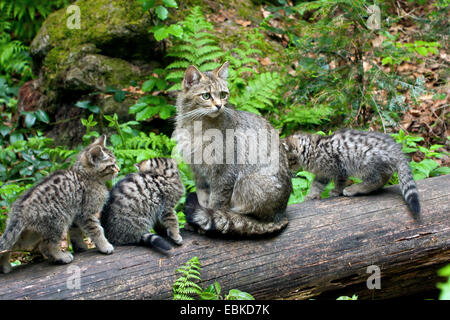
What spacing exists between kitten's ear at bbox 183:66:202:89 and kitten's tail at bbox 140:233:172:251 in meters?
1.87

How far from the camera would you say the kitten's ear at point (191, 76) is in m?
5.14

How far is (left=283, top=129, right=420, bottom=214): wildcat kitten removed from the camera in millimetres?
5203

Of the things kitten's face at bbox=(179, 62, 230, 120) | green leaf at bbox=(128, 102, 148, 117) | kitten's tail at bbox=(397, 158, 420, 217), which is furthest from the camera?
green leaf at bbox=(128, 102, 148, 117)

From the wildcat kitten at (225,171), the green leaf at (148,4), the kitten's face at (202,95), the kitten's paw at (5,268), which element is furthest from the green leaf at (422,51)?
the kitten's paw at (5,268)

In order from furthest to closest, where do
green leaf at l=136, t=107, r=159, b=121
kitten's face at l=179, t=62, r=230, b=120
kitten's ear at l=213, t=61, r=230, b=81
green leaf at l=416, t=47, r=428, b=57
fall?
green leaf at l=136, t=107, r=159, b=121 → green leaf at l=416, t=47, r=428, b=57 → kitten's ear at l=213, t=61, r=230, b=81 → kitten's face at l=179, t=62, r=230, b=120

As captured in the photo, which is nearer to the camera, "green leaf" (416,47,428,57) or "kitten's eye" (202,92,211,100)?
"kitten's eye" (202,92,211,100)

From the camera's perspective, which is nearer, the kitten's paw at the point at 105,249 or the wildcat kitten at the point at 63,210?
the wildcat kitten at the point at 63,210

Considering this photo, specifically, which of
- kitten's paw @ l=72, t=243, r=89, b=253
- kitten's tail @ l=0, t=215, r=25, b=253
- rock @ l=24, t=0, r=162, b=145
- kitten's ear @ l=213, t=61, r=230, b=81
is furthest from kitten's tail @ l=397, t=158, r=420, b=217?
rock @ l=24, t=0, r=162, b=145

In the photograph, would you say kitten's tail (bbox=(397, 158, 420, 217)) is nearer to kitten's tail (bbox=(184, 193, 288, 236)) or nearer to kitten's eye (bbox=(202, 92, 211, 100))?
kitten's tail (bbox=(184, 193, 288, 236))

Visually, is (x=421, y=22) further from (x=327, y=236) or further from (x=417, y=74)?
(x=327, y=236)

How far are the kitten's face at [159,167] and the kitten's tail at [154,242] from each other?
29.3 inches

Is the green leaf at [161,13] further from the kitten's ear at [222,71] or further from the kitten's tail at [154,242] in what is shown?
the kitten's tail at [154,242]

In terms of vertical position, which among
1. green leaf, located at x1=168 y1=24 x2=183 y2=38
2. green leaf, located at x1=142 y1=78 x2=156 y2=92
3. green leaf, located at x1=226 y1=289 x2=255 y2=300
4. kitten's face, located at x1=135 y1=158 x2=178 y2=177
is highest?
green leaf, located at x1=168 y1=24 x2=183 y2=38

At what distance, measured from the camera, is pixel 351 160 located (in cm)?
545
